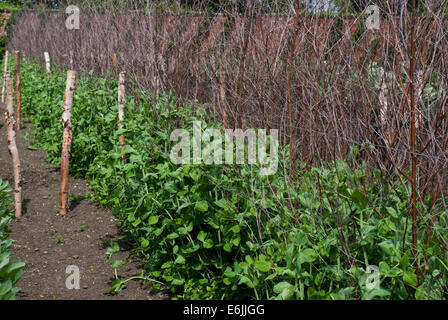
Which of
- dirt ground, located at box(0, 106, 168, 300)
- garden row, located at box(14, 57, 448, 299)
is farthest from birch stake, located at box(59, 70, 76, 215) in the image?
garden row, located at box(14, 57, 448, 299)

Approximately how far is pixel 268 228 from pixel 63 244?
2.60 m

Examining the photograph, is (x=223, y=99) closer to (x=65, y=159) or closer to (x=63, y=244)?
(x=63, y=244)

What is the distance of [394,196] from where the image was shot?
9.14 ft

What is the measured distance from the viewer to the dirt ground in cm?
379

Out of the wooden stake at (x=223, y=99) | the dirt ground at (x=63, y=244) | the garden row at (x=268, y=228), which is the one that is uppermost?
the wooden stake at (x=223, y=99)

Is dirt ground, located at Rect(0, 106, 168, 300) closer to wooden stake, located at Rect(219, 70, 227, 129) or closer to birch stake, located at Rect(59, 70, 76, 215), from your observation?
birch stake, located at Rect(59, 70, 76, 215)

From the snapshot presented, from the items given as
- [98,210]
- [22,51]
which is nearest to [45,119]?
[98,210]

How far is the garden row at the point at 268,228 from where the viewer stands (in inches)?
91.4

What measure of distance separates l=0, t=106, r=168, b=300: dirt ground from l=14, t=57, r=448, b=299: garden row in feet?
0.84

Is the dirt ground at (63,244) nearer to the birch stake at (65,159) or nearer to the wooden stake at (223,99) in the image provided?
the birch stake at (65,159)

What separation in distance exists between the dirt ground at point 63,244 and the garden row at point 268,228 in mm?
256

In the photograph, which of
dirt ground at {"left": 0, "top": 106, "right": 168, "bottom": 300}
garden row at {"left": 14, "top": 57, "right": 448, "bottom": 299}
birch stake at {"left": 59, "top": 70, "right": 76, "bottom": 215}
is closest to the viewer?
garden row at {"left": 14, "top": 57, "right": 448, "bottom": 299}

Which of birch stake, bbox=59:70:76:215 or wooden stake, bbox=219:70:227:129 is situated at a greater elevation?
wooden stake, bbox=219:70:227:129

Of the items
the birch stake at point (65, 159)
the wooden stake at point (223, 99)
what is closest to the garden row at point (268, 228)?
the wooden stake at point (223, 99)
